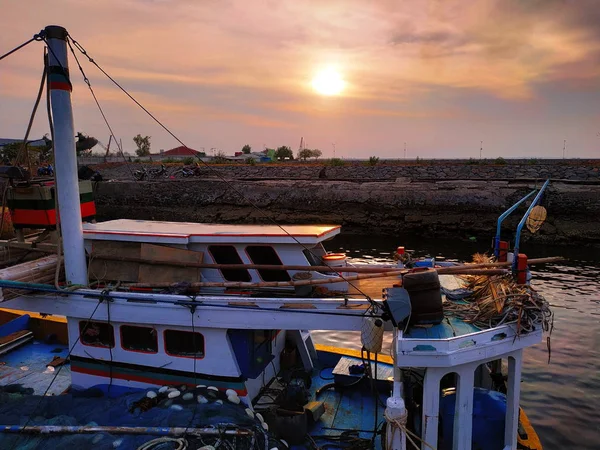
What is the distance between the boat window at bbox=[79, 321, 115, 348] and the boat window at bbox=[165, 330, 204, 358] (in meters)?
1.23

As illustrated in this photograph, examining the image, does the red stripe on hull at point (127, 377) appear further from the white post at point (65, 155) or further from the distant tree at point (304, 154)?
the distant tree at point (304, 154)

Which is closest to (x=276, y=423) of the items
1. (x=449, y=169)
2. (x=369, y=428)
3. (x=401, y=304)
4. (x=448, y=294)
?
(x=369, y=428)

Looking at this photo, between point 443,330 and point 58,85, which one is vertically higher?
point 58,85

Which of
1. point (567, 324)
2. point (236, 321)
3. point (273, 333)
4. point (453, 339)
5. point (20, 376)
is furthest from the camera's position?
point (567, 324)

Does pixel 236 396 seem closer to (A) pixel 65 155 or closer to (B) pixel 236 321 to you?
(B) pixel 236 321

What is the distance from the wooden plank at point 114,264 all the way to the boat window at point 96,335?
3.00 feet

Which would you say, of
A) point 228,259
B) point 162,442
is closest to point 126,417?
point 162,442

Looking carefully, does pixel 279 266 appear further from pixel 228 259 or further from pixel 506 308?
pixel 506 308

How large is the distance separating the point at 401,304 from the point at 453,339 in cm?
88

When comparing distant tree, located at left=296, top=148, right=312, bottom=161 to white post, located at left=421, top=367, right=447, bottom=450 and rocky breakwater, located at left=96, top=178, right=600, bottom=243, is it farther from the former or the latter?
white post, located at left=421, top=367, right=447, bottom=450

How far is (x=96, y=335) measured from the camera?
8.99 meters

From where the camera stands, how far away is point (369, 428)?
342 inches

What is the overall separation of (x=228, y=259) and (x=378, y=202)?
32.7 meters

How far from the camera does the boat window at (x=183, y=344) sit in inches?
332
